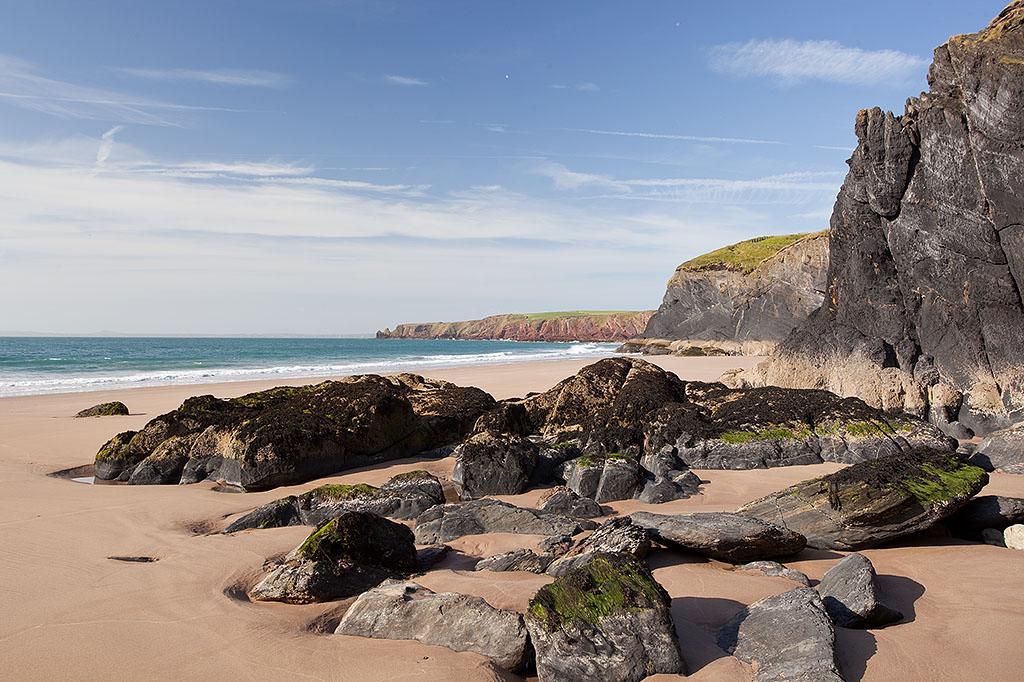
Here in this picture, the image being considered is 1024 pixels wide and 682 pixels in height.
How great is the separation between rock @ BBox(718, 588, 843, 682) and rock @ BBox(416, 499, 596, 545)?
7.82 feet

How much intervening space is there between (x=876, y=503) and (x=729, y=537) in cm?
164

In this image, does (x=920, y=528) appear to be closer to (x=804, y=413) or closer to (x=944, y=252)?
(x=804, y=413)

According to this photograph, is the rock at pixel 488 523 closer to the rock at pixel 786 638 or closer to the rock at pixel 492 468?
the rock at pixel 492 468

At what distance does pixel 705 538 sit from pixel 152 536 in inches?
225

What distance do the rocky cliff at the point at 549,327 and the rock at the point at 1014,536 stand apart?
114787 mm

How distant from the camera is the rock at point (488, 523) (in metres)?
6.85

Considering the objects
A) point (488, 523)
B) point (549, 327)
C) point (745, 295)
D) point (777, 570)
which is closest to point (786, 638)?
point (777, 570)

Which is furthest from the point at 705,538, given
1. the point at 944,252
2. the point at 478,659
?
the point at 944,252

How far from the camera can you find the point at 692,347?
189 feet

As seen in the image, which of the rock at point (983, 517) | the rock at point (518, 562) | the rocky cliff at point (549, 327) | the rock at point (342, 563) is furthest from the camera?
the rocky cliff at point (549, 327)

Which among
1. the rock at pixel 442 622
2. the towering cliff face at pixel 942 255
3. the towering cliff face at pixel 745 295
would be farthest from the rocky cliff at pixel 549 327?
the rock at pixel 442 622

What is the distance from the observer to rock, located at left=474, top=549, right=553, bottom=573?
18.9 ft

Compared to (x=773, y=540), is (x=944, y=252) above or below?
above

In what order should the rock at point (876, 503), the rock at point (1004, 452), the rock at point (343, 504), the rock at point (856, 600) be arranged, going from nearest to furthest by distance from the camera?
the rock at point (856, 600) → the rock at point (876, 503) → the rock at point (343, 504) → the rock at point (1004, 452)
